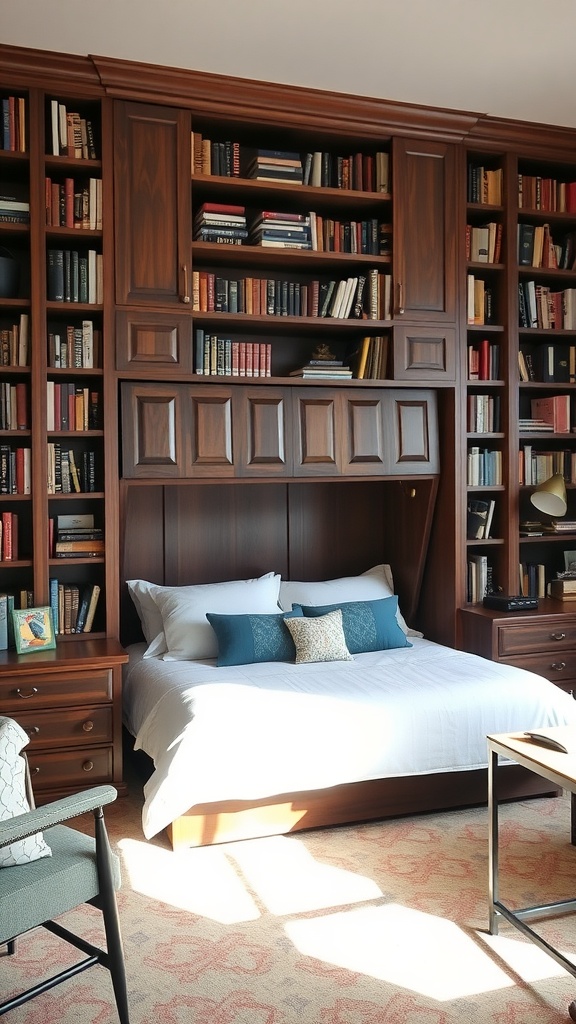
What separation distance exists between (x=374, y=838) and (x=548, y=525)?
6.84 feet

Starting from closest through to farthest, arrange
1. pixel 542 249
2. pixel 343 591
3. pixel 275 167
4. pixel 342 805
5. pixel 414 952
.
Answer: pixel 414 952 → pixel 342 805 → pixel 275 167 → pixel 343 591 → pixel 542 249

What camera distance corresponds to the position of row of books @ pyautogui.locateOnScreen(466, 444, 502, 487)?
4555mm

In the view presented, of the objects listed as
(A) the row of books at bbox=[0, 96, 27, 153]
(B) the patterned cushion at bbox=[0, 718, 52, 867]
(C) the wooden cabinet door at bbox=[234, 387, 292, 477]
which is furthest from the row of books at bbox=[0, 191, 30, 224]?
(B) the patterned cushion at bbox=[0, 718, 52, 867]

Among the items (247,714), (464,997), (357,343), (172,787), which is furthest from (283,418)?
(464,997)

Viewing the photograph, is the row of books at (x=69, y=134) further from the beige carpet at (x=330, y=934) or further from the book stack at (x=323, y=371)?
the beige carpet at (x=330, y=934)

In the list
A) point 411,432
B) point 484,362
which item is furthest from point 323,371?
point 484,362

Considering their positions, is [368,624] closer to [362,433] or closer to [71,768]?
[362,433]

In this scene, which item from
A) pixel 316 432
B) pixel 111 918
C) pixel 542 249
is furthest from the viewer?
pixel 542 249

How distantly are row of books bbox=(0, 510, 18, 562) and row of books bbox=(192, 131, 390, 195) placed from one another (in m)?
1.74

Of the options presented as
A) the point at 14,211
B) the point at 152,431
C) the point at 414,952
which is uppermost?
the point at 14,211

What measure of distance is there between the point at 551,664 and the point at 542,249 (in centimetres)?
215

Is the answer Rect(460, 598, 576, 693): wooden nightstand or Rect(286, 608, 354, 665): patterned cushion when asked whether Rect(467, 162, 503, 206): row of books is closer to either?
Rect(460, 598, 576, 693): wooden nightstand

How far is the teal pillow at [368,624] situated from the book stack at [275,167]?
199 cm

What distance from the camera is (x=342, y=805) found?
338 cm
